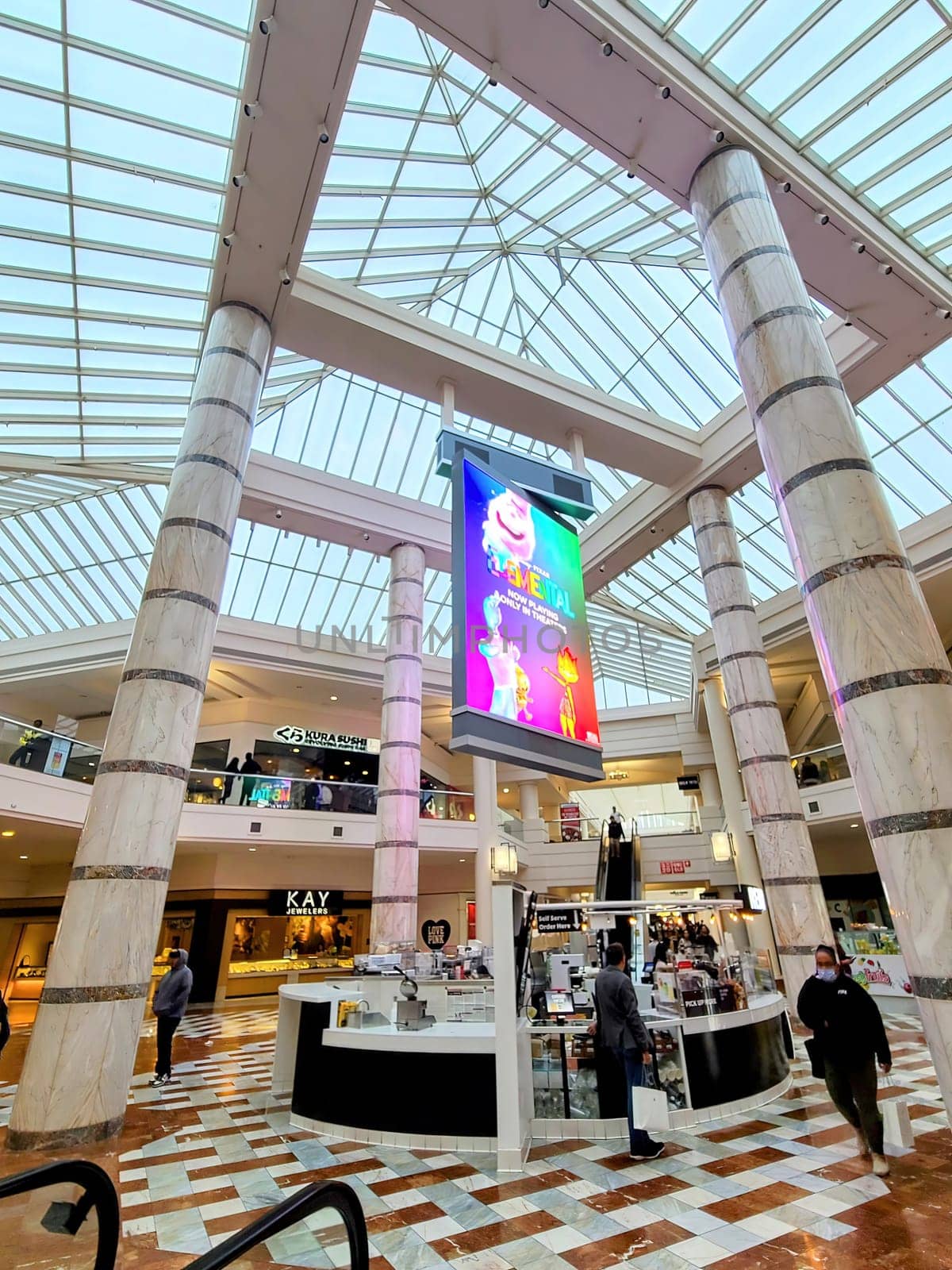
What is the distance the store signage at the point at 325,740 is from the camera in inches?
893

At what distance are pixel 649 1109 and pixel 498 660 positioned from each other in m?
4.36

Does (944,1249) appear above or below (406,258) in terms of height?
below

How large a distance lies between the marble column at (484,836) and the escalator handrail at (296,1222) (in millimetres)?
14793

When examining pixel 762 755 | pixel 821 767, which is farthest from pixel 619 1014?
pixel 821 767

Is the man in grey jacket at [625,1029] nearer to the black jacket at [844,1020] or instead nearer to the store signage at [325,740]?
the black jacket at [844,1020]

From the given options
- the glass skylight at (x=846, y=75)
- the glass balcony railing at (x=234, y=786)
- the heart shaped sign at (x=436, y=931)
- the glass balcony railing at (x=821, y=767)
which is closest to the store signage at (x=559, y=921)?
the glass balcony railing at (x=234, y=786)

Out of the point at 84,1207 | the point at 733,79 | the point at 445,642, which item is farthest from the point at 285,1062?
the point at 445,642

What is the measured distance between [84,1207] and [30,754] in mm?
12950

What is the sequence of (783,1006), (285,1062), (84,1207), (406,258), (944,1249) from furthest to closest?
(406,258) < (783,1006) < (285,1062) < (944,1249) < (84,1207)

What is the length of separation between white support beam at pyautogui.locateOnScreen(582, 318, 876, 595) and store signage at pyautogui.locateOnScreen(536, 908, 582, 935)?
28.3 ft

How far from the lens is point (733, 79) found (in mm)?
7887

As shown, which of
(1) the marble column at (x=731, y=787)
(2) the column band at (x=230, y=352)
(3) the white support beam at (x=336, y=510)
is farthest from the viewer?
(1) the marble column at (x=731, y=787)

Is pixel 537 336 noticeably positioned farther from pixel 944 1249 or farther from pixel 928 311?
pixel 944 1249

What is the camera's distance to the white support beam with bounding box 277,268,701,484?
1077 centimetres
